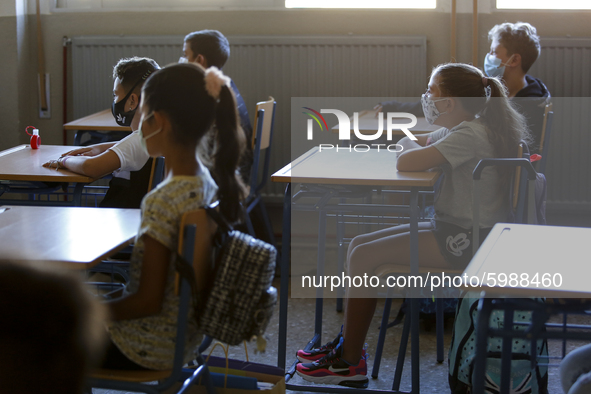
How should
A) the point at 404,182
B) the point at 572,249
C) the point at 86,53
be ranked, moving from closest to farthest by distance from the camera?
the point at 572,249 < the point at 404,182 < the point at 86,53

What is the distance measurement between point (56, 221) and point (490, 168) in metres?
1.33

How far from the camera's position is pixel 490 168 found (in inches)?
82.0

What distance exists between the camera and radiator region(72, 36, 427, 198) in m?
4.19

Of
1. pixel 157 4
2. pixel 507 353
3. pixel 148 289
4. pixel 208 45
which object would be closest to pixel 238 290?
pixel 148 289

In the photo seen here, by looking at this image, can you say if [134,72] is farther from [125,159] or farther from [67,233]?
[67,233]

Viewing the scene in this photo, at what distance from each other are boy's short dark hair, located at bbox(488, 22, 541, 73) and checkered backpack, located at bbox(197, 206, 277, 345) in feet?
7.89

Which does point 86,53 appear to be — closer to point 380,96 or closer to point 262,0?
point 262,0

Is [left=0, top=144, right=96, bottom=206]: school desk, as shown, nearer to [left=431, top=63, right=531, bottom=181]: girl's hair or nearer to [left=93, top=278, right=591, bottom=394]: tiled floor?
[left=93, top=278, right=591, bottom=394]: tiled floor

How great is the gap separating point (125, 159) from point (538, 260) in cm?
152

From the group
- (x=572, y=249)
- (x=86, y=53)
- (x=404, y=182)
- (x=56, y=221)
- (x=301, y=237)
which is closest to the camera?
(x=572, y=249)

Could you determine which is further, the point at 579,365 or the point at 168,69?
the point at 168,69

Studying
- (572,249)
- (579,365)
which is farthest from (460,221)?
(579,365)

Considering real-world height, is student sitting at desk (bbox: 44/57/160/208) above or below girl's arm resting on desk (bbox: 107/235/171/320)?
above

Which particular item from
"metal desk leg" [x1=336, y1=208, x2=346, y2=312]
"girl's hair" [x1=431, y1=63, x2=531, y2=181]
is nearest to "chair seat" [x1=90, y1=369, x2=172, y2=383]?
"girl's hair" [x1=431, y1=63, x2=531, y2=181]
